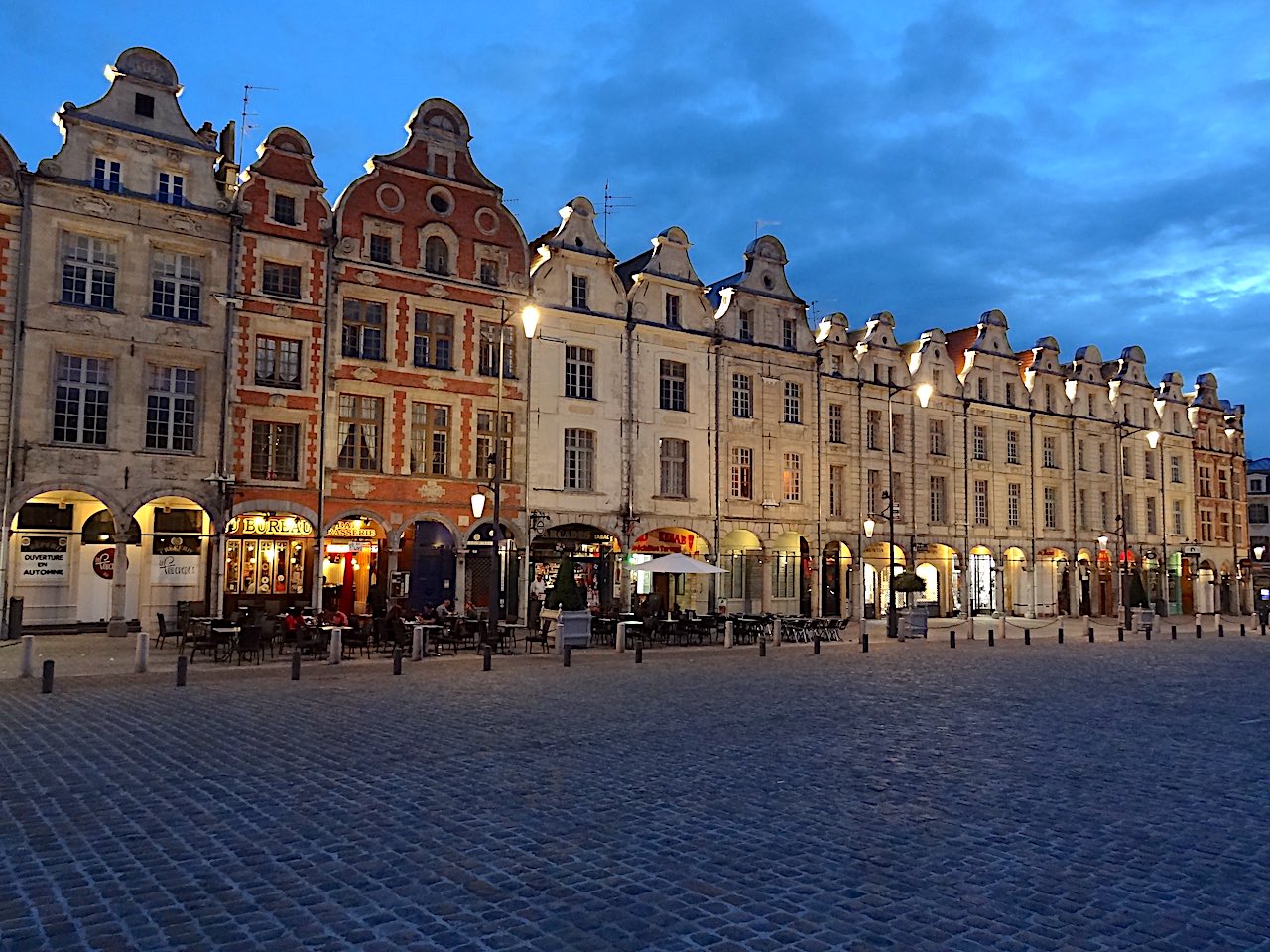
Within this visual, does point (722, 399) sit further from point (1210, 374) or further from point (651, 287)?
point (1210, 374)

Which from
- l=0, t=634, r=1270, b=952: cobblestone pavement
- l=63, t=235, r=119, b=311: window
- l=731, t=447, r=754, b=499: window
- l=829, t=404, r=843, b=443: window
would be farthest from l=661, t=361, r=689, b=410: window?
l=0, t=634, r=1270, b=952: cobblestone pavement

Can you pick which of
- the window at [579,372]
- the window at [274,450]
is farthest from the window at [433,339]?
the window at [274,450]

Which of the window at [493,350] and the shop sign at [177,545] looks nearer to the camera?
the shop sign at [177,545]

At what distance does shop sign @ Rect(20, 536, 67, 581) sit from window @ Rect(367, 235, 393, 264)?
11.9 meters

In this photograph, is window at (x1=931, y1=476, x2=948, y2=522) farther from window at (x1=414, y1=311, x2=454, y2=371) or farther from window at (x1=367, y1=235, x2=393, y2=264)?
window at (x1=367, y1=235, x2=393, y2=264)

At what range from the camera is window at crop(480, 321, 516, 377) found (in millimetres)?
31844

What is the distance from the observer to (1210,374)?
60.5m

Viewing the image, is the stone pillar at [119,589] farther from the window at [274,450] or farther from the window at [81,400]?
the window at [274,450]

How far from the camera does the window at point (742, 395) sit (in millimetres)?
37531

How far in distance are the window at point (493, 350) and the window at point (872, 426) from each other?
17.0 meters

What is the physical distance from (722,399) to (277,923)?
106 feet

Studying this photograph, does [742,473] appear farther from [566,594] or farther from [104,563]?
[104,563]

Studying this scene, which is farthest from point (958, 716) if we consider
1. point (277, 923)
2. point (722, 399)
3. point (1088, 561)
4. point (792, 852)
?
point (1088, 561)

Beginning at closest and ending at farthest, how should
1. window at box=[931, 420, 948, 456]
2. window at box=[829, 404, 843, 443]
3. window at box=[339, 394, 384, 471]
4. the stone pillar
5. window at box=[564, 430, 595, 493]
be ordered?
the stone pillar → window at box=[339, 394, 384, 471] → window at box=[564, 430, 595, 493] → window at box=[829, 404, 843, 443] → window at box=[931, 420, 948, 456]
